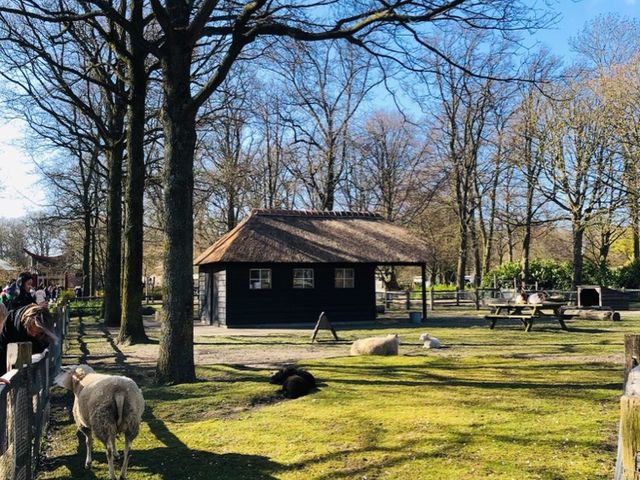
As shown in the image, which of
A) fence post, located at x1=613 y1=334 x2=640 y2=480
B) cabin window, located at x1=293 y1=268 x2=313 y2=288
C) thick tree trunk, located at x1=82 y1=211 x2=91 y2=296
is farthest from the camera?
thick tree trunk, located at x1=82 y1=211 x2=91 y2=296

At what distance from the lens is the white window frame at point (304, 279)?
26125 millimetres

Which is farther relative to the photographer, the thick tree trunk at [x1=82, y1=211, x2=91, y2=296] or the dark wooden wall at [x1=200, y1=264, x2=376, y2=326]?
the thick tree trunk at [x1=82, y1=211, x2=91, y2=296]

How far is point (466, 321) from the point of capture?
84.6ft

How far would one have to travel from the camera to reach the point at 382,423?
7082 millimetres

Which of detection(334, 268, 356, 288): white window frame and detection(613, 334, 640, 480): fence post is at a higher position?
detection(334, 268, 356, 288): white window frame

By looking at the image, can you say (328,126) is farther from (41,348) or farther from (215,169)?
(41,348)

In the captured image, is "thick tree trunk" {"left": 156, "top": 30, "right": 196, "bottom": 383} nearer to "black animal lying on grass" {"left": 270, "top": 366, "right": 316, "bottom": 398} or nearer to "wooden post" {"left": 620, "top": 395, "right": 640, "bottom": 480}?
"black animal lying on grass" {"left": 270, "top": 366, "right": 316, "bottom": 398}

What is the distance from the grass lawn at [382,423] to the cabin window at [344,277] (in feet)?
44.5

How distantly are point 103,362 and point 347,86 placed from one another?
3124 cm

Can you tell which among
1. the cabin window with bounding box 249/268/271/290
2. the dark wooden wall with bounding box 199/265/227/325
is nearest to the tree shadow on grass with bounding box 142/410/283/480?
the cabin window with bounding box 249/268/271/290

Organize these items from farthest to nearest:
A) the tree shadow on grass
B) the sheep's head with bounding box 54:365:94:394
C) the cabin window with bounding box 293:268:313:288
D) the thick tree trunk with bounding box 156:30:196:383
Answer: the cabin window with bounding box 293:268:313:288
the thick tree trunk with bounding box 156:30:196:383
the sheep's head with bounding box 54:365:94:394
the tree shadow on grass

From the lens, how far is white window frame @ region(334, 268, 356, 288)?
2672cm

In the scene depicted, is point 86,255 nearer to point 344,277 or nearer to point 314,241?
point 314,241

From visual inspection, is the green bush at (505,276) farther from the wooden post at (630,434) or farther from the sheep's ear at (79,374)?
the wooden post at (630,434)
